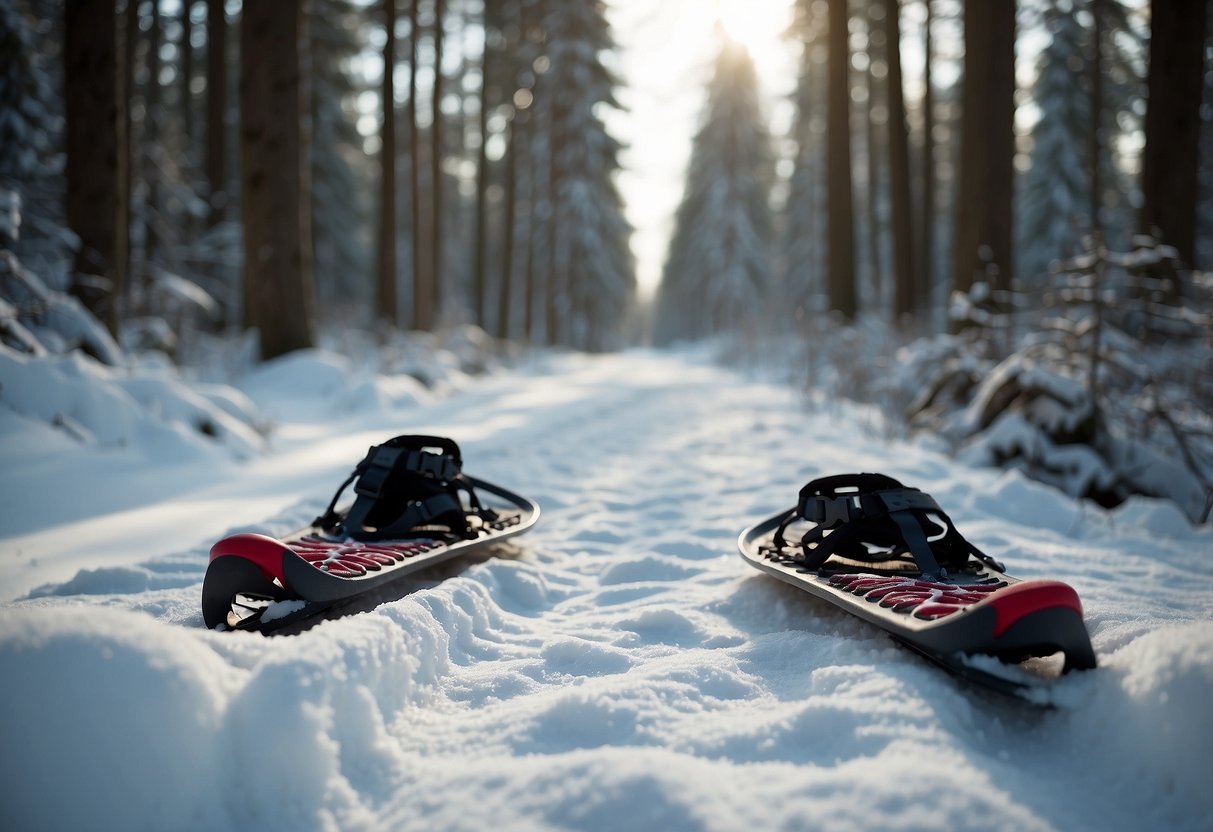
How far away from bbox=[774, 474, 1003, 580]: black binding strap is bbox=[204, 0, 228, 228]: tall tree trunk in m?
12.9

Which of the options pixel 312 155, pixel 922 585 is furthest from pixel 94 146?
pixel 312 155

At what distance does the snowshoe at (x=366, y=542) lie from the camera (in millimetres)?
1964

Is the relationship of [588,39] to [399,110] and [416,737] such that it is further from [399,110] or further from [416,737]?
[416,737]

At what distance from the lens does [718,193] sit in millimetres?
32750

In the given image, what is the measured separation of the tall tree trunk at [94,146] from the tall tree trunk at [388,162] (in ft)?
22.5

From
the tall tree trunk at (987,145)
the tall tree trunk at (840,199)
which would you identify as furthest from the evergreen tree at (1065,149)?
the tall tree trunk at (987,145)

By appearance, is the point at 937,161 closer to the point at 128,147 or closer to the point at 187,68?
the point at 187,68

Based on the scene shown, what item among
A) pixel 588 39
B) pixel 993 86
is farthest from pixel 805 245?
pixel 993 86

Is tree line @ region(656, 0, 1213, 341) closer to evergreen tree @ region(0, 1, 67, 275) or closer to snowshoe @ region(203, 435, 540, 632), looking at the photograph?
snowshoe @ region(203, 435, 540, 632)

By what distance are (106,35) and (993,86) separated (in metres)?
8.05

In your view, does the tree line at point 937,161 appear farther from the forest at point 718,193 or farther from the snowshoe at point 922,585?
the snowshoe at point 922,585

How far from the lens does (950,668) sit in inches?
66.4

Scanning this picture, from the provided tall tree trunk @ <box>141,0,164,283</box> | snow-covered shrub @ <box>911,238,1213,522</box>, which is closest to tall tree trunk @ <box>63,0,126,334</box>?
tall tree trunk @ <box>141,0,164,283</box>

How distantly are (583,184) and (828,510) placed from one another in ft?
83.4
